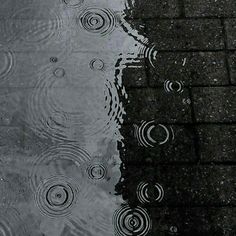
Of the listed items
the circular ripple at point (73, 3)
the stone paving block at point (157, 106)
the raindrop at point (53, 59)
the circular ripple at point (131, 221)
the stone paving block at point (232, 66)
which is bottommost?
the circular ripple at point (131, 221)

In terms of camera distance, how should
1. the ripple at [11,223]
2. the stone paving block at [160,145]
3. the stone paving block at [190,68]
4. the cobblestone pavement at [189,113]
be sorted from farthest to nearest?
the stone paving block at [190,68], the stone paving block at [160,145], the cobblestone pavement at [189,113], the ripple at [11,223]

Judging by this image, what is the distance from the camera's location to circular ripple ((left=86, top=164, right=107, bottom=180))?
2203 mm

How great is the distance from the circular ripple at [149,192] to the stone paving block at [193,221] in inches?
2.2

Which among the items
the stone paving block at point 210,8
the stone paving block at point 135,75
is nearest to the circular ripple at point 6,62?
the stone paving block at point 135,75

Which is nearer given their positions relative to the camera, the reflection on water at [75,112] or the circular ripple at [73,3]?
the reflection on water at [75,112]

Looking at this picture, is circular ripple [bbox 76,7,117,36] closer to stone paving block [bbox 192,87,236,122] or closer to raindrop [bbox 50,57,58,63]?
raindrop [bbox 50,57,58,63]

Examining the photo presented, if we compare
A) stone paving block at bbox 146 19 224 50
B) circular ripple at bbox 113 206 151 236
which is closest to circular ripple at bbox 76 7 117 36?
stone paving block at bbox 146 19 224 50

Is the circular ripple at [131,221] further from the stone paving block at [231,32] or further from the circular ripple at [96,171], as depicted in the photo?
the stone paving block at [231,32]

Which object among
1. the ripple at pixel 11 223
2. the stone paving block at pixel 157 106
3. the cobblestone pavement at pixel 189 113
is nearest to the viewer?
the ripple at pixel 11 223

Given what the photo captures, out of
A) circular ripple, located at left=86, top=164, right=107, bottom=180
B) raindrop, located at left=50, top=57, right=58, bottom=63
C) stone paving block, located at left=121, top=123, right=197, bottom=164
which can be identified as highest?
raindrop, located at left=50, top=57, right=58, bottom=63

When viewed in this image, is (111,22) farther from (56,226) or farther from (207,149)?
(56,226)

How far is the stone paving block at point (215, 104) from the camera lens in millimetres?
2373

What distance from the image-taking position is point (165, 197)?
7.10 ft

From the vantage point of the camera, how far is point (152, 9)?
2678 mm
